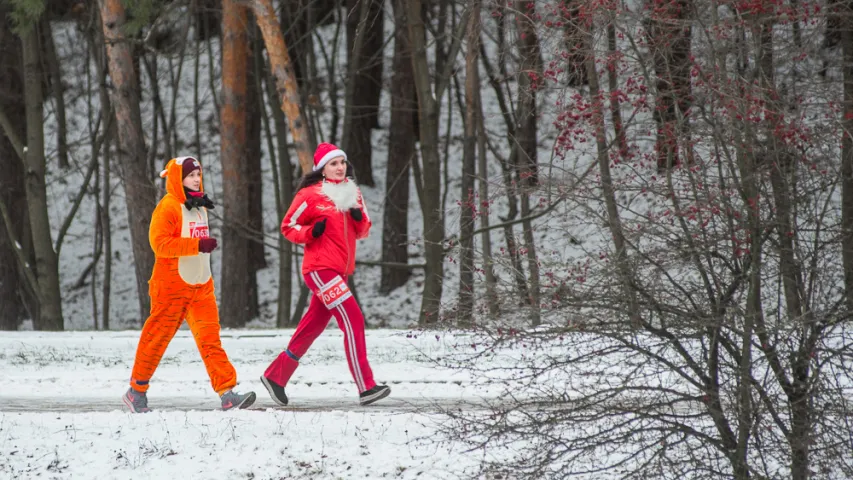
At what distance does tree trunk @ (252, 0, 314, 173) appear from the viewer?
509 inches

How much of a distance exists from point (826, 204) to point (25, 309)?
818 inches

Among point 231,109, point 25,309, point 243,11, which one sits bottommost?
point 25,309

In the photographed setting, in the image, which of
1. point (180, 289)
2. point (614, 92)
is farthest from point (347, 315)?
point (614, 92)

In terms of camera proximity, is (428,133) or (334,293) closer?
(334,293)

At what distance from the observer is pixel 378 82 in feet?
77.6

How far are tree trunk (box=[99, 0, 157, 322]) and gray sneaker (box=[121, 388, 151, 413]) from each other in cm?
660

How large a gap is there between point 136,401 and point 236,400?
0.73 metres

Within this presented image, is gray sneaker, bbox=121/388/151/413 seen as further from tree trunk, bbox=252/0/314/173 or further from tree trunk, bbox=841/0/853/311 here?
tree trunk, bbox=252/0/314/173

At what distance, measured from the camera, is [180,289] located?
7195mm

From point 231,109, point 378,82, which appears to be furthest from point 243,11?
point 378,82

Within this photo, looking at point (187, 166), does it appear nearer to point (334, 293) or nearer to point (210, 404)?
point (334, 293)

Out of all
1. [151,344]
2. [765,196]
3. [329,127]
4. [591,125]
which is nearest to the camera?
[765,196]

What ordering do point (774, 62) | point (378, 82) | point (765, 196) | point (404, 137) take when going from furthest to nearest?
1. point (378, 82)
2. point (404, 137)
3. point (774, 62)
4. point (765, 196)

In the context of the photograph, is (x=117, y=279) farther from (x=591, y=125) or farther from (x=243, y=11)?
(x=591, y=125)
